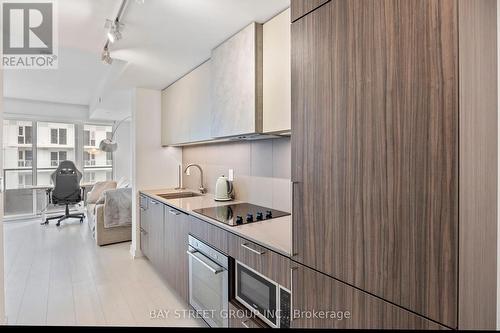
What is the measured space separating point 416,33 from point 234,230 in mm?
1259

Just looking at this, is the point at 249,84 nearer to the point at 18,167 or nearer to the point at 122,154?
the point at 122,154

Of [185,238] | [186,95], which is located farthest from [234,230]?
[186,95]

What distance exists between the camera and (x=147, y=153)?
140 inches

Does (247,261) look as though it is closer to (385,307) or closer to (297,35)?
(385,307)

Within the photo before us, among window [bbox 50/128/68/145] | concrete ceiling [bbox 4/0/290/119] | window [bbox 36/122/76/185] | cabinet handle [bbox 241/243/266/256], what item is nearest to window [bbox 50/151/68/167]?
window [bbox 36/122/76/185]

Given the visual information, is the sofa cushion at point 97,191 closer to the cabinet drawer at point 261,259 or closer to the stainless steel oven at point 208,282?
the stainless steel oven at point 208,282

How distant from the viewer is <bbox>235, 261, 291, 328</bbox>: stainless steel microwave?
1.31 m

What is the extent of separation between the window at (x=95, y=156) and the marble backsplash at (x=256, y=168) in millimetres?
4632

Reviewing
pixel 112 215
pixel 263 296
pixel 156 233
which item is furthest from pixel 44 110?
pixel 263 296

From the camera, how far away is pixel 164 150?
3.70 meters

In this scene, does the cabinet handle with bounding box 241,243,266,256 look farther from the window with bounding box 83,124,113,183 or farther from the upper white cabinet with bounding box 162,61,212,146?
the window with bounding box 83,124,113,183

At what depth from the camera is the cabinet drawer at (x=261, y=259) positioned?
128 cm

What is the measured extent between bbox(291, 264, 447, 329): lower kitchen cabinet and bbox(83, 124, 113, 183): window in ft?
22.2
